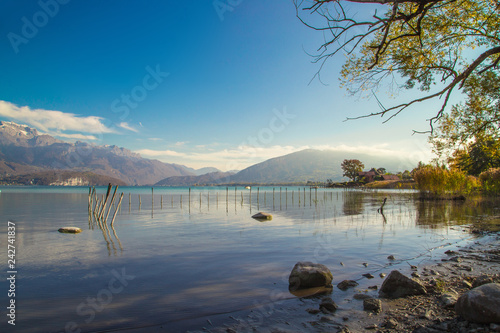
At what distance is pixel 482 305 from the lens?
15.1 ft

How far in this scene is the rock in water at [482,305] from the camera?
445cm

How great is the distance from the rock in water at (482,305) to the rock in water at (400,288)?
1658 mm

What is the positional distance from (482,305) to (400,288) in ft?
7.39

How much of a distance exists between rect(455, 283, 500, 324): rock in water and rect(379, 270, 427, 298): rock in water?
1658mm

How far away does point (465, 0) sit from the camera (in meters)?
8.80

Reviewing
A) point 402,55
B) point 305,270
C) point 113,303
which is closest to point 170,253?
point 113,303

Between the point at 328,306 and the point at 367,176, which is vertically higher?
the point at 367,176

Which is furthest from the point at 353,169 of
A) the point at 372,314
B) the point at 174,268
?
the point at 372,314

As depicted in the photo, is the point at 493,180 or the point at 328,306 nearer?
the point at 328,306

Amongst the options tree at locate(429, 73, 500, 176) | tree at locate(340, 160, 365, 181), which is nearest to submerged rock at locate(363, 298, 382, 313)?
tree at locate(429, 73, 500, 176)

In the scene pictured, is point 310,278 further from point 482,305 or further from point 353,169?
point 353,169

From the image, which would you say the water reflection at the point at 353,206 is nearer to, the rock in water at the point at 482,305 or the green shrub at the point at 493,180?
the green shrub at the point at 493,180

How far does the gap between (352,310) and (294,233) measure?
41.4ft

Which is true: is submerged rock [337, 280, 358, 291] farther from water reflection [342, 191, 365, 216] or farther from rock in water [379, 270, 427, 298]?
water reflection [342, 191, 365, 216]
